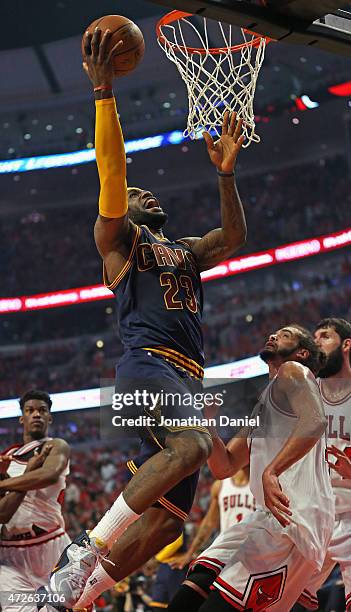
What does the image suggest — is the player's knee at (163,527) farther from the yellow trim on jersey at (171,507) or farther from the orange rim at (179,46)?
the orange rim at (179,46)

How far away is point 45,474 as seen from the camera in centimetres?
625

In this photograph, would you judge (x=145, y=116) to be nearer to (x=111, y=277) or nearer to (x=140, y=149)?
(x=140, y=149)

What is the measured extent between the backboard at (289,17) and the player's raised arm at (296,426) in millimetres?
1873

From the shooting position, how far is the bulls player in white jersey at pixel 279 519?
457 cm

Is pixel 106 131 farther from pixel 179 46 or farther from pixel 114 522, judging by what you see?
pixel 114 522

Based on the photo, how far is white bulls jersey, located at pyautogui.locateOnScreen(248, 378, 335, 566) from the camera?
184 inches

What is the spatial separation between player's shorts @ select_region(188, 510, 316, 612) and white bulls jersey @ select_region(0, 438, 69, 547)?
209 centimetres

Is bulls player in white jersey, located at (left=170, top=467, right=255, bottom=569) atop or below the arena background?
atop

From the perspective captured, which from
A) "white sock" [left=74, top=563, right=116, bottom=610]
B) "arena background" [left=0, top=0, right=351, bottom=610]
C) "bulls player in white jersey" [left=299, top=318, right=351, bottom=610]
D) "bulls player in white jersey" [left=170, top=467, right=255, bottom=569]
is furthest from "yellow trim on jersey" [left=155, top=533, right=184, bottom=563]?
"arena background" [left=0, top=0, right=351, bottom=610]

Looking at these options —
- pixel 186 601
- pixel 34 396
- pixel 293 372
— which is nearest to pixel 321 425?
pixel 293 372

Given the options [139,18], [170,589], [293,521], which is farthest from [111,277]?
[139,18]

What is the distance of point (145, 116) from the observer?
86.2 feet

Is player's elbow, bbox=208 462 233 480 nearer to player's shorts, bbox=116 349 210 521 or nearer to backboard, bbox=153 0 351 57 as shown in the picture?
player's shorts, bbox=116 349 210 521

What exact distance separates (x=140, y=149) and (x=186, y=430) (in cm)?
2263
